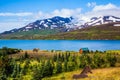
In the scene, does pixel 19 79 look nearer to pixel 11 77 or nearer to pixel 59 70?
pixel 11 77

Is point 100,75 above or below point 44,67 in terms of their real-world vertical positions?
below

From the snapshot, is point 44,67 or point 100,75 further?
point 44,67

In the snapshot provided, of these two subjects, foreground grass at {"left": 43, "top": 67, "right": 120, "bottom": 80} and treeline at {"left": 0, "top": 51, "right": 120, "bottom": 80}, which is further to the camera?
treeline at {"left": 0, "top": 51, "right": 120, "bottom": 80}

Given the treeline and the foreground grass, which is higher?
the treeline

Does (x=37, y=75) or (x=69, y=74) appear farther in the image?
(x=69, y=74)

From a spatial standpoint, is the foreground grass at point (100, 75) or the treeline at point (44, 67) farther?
the treeline at point (44, 67)

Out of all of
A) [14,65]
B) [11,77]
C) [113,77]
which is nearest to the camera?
[113,77]

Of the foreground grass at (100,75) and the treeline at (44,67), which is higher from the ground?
the treeline at (44,67)

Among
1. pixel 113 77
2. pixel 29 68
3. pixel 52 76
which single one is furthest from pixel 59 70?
pixel 113 77

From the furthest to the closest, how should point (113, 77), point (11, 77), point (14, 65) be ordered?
point (14, 65) → point (11, 77) → point (113, 77)
